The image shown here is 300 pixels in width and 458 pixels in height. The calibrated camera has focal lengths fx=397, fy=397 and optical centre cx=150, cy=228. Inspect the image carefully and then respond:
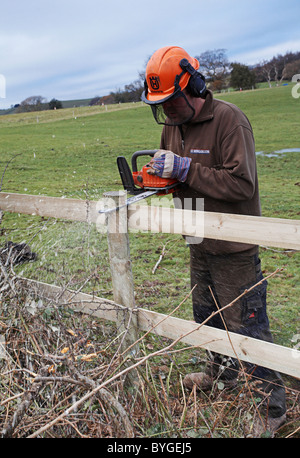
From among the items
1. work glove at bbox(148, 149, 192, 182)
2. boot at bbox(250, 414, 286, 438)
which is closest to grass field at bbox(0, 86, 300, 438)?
work glove at bbox(148, 149, 192, 182)

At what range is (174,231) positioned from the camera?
2.28 metres

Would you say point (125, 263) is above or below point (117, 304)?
above

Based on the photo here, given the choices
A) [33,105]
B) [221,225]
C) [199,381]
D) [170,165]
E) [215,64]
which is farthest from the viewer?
[215,64]

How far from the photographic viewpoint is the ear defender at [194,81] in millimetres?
2424

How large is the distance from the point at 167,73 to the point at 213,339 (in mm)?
1644

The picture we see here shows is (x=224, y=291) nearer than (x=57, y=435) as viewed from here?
No

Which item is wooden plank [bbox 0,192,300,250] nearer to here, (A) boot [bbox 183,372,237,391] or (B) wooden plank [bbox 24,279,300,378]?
(B) wooden plank [bbox 24,279,300,378]

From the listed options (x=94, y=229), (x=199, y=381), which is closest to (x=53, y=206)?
(x=199, y=381)

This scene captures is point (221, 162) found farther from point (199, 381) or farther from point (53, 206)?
point (199, 381)
